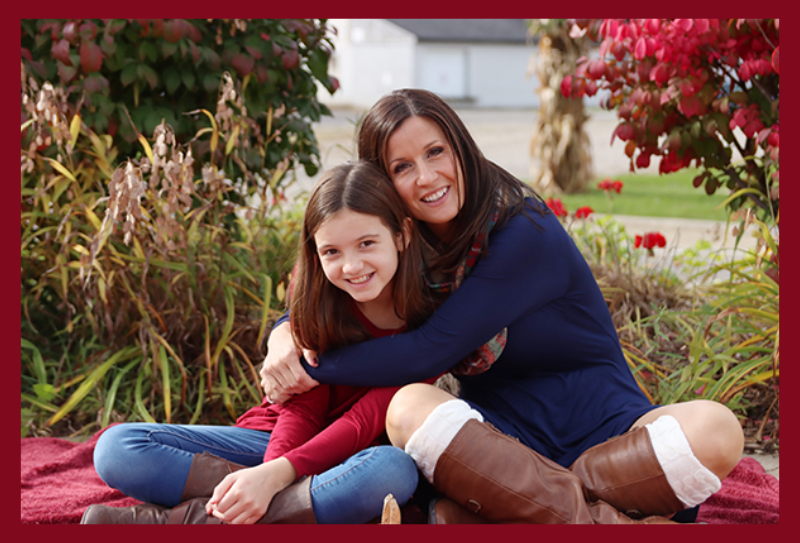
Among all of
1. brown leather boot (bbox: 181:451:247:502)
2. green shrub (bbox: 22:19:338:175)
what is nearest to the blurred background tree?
green shrub (bbox: 22:19:338:175)

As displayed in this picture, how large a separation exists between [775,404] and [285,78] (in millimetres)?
2669

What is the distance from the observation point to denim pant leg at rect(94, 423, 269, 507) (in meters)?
2.09

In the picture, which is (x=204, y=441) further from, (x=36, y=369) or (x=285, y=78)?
(x=285, y=78)

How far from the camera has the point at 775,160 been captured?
3.36 meters

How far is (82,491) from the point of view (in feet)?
8.37

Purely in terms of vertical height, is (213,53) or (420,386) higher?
(213,53)

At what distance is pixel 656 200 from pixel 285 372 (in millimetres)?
7390

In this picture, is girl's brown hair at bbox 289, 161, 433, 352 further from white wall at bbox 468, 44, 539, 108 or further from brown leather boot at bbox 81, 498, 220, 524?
white wall at bbox 468, 44, 539, 108

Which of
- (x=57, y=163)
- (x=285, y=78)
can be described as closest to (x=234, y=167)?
(x=285, y=78)

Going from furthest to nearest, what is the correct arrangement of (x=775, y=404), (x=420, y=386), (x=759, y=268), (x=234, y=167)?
1. (x=234, y=167)
2. (x=759, y=268)
3. (x=775, y=404)
4. (x=420, y=386)

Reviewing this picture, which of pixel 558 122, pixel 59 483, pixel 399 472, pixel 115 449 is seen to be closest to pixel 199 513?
pixel 115 449

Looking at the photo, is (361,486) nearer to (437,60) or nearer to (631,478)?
(631,478)

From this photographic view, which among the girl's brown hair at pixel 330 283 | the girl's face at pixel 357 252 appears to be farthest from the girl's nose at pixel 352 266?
the girl's brown hair at pixel 330 283

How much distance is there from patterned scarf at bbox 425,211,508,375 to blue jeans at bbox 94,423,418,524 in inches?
14.1
